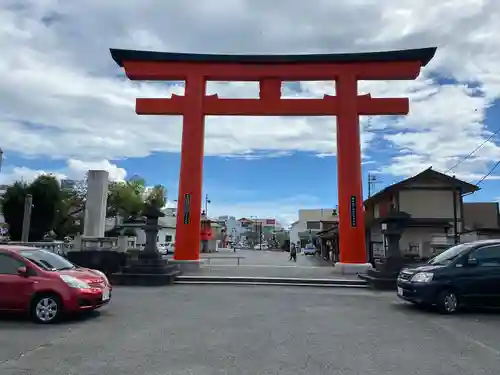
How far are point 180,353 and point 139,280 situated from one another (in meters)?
10.1

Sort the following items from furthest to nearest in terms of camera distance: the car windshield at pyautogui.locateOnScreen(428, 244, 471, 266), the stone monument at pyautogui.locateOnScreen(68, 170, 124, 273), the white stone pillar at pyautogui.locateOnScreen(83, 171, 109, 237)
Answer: the white stone pillar at pyautogui.locateOnScreen(83, 171, 109, 237), the stone monument at pyautogui.locateOnScreen(68, 170, 124, 273), the car windshield at pyautogui.locateOnScreen(428, 244, 471, 266)

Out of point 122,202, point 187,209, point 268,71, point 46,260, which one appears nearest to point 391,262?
point 187,209

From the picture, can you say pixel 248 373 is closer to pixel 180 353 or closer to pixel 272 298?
pixel 180 353

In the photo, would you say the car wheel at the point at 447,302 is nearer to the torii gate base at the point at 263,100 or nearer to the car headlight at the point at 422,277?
the car headlight at the point at 422,277

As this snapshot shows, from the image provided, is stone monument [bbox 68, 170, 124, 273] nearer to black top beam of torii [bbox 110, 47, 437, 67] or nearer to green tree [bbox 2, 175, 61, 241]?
black top beam of torii [bbox 110, 47, 437, 67]

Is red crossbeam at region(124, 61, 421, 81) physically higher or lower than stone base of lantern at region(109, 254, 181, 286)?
higher

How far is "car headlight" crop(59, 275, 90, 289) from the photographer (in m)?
8.59

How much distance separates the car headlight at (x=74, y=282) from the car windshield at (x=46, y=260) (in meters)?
0.49

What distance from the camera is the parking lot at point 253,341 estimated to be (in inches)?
226

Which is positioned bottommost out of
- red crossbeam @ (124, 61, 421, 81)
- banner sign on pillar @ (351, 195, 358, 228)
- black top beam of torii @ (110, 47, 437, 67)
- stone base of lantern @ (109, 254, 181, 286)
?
stone base of lantern @ (109, 254, 181, 286)

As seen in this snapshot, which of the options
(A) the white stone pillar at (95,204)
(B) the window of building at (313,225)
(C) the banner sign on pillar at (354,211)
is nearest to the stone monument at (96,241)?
(A) the white stone pillar at (95,204)

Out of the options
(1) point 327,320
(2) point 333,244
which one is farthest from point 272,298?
(2) point 333,244

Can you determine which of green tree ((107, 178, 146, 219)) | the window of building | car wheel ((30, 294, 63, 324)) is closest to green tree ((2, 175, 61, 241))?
car wheel ((30, 294, 63, 324))

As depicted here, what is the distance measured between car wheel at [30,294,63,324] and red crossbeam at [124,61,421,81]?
1383 centimetres
